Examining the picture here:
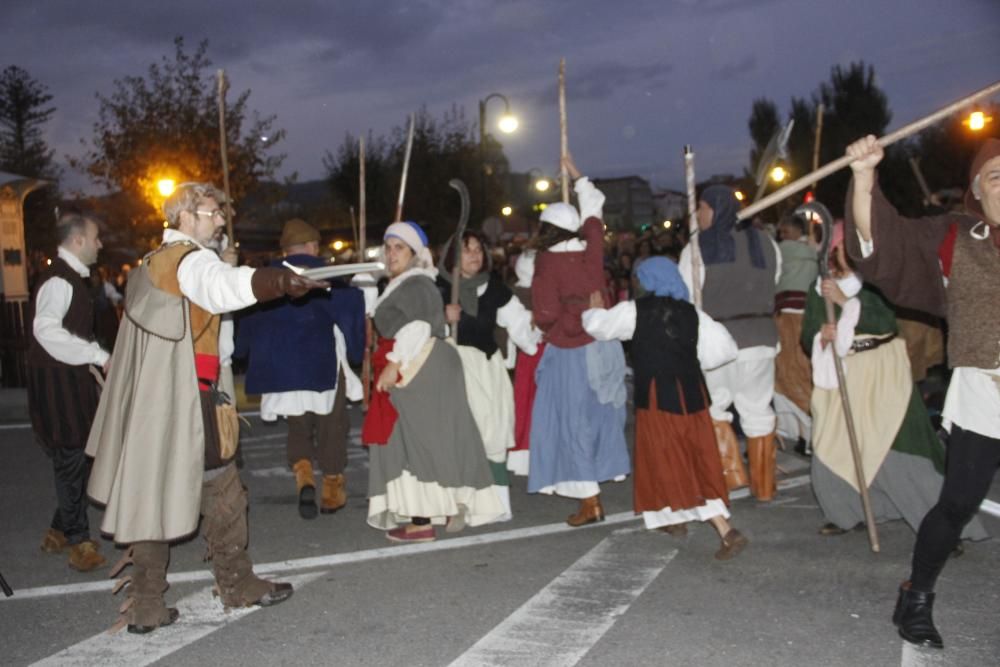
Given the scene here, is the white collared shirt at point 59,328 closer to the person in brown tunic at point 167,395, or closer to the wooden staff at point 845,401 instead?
the person in brown tunic at point 167,395

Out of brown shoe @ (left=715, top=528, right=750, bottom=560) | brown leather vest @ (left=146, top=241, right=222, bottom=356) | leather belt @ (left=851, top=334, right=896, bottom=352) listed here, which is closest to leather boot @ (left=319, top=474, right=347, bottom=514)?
brown leather vest @ (left=146, top=241, right=222, bottom=356)

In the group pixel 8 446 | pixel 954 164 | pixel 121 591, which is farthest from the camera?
pixel 954 164

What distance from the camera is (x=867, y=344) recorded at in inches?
234

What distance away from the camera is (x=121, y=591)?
17.4 ft

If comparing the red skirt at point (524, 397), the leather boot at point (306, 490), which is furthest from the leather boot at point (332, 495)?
the red skirt at point (524, 397)

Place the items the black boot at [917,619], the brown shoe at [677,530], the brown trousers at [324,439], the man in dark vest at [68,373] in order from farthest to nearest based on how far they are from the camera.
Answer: the brown trousers at [324,439] < the brown shoe at [677,530] < the man in dark vest at [68,373] < the black boot at [917,619]

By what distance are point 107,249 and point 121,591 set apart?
95.5 ft

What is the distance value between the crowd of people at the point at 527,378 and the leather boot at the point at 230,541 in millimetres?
14

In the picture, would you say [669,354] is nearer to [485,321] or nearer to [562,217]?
[562,217]

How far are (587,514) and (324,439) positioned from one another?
6.30ft

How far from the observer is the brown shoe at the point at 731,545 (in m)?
5.55

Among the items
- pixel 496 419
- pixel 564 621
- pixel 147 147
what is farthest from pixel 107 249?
pixel 564 621

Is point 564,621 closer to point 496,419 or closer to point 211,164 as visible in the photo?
point 496,419

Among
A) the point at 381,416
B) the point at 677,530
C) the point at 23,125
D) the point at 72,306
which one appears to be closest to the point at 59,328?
the point at 72,306
